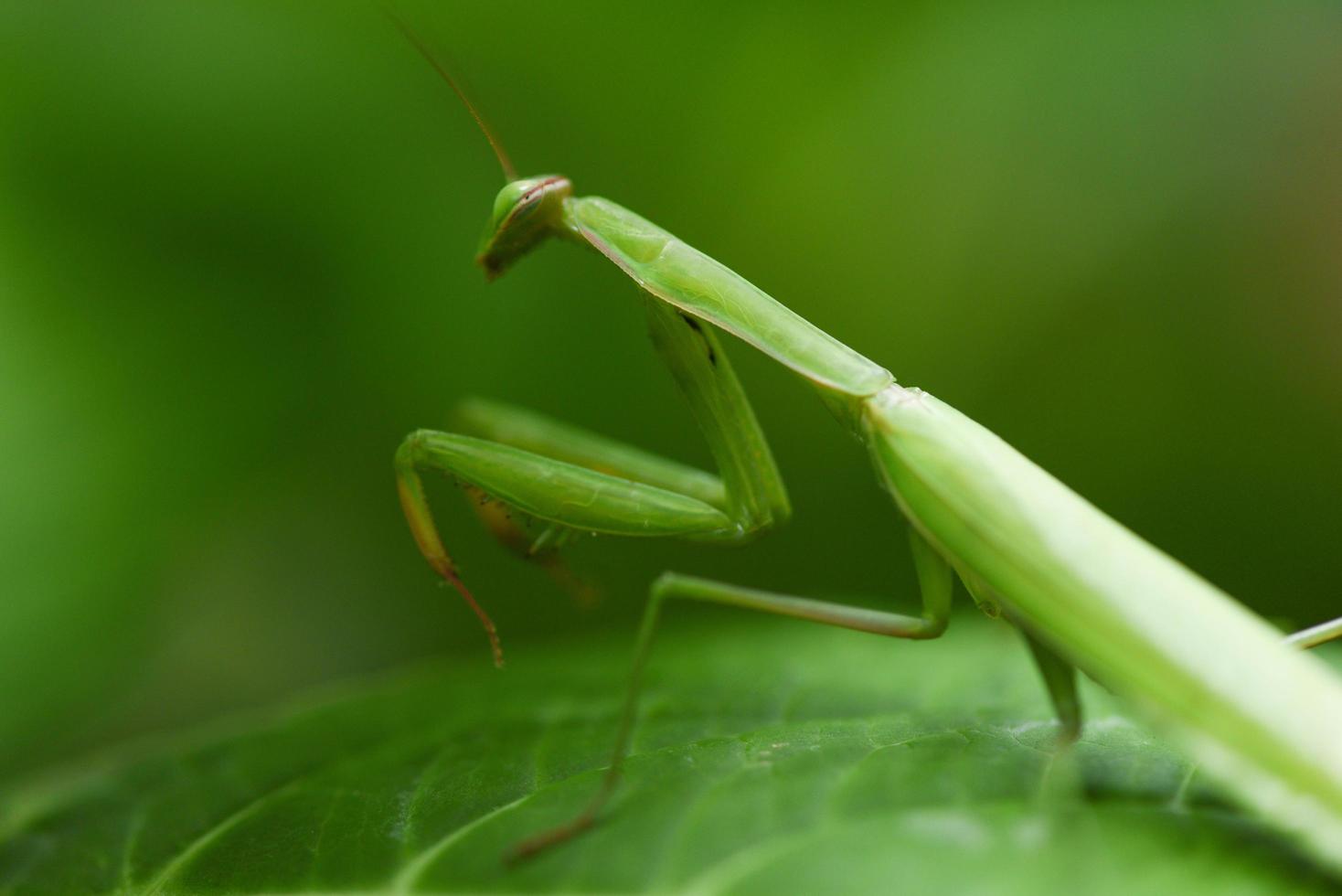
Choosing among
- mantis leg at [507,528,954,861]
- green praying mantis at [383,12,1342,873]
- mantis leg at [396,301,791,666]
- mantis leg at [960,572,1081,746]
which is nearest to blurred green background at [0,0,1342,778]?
green praying mantis at [383,12,1342,873]

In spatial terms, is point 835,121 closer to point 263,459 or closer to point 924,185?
point 924,185

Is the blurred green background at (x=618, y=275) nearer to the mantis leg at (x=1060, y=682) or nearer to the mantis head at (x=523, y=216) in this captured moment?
the mantis head at (x=523, y=216)

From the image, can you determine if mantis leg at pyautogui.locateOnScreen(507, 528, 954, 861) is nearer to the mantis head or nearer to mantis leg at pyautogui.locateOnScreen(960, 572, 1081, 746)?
mantis leg at pyautogui.locateOnScreen(960, 572, 1081, 746)

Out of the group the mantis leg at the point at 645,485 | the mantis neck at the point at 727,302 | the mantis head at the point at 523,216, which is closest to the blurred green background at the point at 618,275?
the mantis head at the point at 523,216

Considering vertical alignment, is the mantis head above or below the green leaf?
above

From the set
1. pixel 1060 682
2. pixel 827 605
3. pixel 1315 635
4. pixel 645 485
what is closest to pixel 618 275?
pixel 645 485
